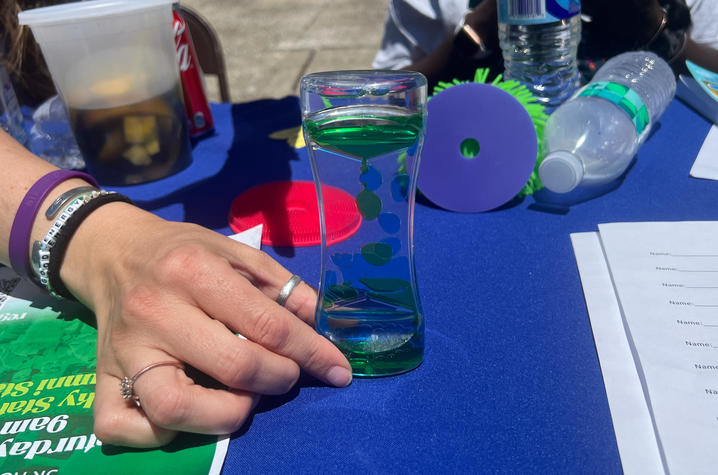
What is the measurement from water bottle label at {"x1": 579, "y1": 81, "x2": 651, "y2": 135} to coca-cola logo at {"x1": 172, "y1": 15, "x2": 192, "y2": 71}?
2.32 ft

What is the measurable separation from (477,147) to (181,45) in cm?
61

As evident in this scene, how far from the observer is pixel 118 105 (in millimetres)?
854

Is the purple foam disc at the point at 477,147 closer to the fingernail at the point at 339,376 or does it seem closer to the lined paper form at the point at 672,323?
the lined paper form at the point at 672,323

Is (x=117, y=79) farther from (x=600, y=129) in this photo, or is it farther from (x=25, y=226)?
(x=600, y=129)

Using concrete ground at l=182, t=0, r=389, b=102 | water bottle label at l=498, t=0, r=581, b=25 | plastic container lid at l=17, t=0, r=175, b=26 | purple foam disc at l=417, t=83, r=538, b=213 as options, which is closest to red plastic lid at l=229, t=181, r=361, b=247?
purple foam disc at l=417, t=83, r=538, b=213

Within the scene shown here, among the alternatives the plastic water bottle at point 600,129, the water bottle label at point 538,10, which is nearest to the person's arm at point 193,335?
the plastic water bottle at point 600,129

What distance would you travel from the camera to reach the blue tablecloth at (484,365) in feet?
1.50

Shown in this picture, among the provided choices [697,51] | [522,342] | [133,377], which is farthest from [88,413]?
[697,51]

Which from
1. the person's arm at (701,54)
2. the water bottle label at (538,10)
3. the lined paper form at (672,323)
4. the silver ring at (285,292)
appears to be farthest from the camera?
the person's arm at (701,54)

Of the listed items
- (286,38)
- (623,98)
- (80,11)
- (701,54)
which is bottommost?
(286,38)

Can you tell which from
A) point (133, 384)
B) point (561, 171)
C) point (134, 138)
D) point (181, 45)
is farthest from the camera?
point (181, 45)

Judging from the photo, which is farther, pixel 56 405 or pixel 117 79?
pixel 117 79

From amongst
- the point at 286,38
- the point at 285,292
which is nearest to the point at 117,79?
the point at 285,292

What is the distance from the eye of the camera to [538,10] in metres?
0.86
